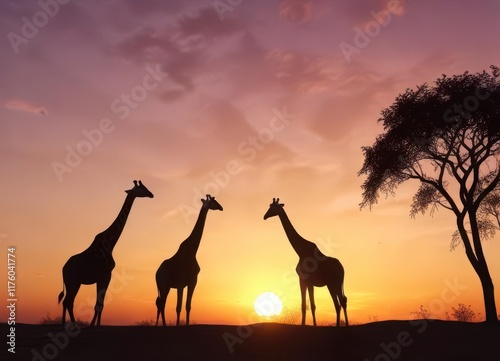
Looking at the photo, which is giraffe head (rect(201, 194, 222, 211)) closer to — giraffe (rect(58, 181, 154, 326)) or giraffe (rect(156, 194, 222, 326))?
giraffe (rect(156, 194, 222, 326))

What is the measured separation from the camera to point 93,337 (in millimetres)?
17625

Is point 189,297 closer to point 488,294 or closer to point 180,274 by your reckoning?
point 180,274

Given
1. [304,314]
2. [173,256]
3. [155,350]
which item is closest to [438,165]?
[304,314]

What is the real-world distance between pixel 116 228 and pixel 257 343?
6.77 metres

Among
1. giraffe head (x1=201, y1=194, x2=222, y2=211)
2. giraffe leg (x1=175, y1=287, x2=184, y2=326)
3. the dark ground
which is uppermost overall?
giraffe head (x1=201, y1=194, x2=222, y2=211)

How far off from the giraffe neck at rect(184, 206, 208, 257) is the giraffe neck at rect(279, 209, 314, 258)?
318cm

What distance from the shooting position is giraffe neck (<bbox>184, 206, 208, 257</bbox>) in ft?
69.3

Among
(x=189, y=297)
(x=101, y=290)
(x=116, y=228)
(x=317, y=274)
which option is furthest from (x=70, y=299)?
(x=317, y=274)

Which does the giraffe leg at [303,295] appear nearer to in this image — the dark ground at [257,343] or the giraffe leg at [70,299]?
the dark ground at [257,343]

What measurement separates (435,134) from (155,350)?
19.8m

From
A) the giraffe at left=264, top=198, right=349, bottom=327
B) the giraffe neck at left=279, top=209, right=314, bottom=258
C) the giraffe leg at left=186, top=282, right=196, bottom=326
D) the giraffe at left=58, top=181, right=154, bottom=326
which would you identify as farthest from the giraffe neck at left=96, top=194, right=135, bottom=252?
the giraffe at left=264, top=198, right=349, bottom=327

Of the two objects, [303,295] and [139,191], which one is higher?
[139,191]

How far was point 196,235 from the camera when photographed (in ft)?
70.6

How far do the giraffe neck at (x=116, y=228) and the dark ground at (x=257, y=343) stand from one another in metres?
3.17
